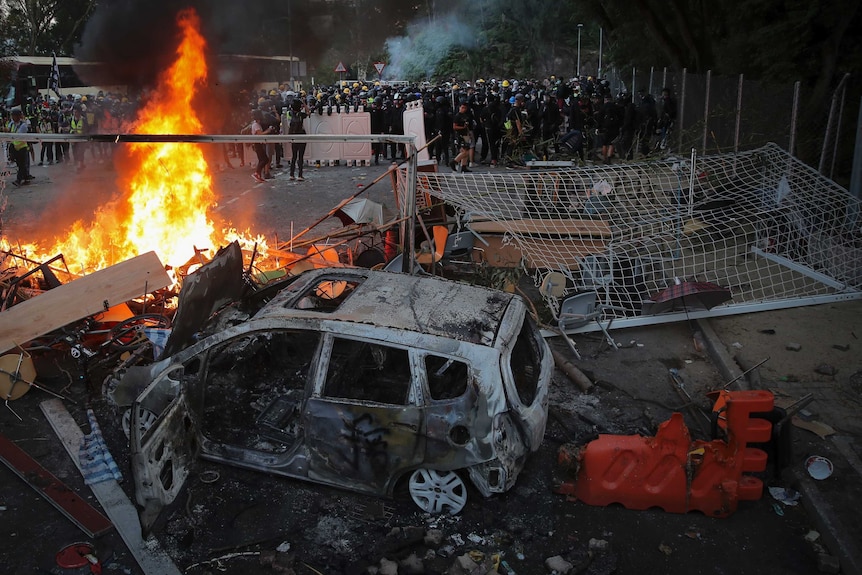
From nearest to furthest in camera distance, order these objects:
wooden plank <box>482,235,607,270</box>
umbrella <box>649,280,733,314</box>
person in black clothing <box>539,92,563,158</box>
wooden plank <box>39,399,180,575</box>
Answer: wooden plank <box>39,399,180,575</box>, umbrella <box>649,280,733,314</box>, wooden plank <box>482,235,607,270</box>, person in black clothing <box>539,92,563,158</box>

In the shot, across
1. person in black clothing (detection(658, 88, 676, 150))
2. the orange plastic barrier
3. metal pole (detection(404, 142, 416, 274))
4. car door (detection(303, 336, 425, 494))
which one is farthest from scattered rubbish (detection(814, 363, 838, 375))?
person in black clothing (detection(658, 88, 676, 150))

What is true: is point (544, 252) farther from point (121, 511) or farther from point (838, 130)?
point (121, 511)

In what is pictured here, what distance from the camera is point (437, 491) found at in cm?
509

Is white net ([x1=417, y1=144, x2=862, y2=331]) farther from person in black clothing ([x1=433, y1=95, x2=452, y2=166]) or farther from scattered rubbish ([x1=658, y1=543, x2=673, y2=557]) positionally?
person in black clothing ([x1=433, y1=95, x2=452, y2=166])

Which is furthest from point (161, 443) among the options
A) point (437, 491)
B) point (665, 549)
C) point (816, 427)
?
point (816, 427)

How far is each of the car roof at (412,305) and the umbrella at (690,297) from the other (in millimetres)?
3080

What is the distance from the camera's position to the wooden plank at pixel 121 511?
4730 mm

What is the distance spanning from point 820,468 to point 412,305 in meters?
3.20

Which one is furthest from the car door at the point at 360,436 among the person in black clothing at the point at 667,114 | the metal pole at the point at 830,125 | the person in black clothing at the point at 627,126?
the person in black clothing at the point at 667,114

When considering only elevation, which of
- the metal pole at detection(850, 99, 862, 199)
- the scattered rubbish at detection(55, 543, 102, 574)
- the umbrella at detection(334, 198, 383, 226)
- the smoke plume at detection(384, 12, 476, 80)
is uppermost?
the smoke plume at detection(384, 12, 476, 80)

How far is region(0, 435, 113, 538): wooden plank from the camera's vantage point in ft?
16.7

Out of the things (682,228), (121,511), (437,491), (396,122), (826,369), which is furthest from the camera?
(396,122)

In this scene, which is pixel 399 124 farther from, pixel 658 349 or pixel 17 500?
pixel 17 500

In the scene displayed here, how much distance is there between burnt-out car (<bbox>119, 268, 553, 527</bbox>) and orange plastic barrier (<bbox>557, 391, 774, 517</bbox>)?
0.59 m
